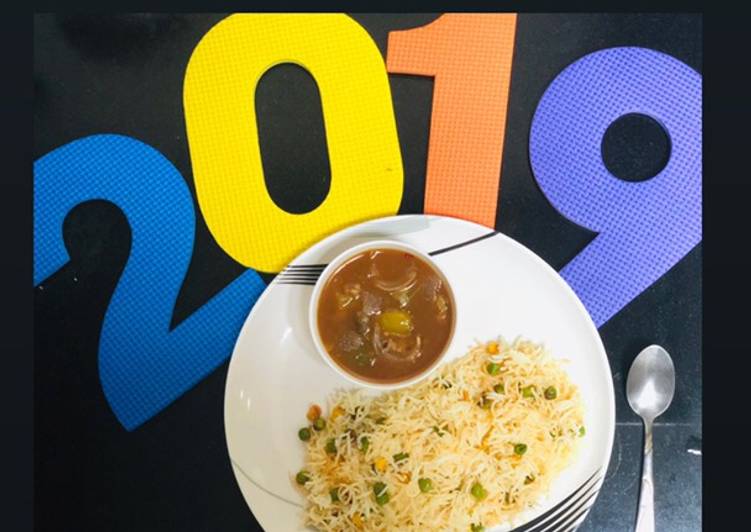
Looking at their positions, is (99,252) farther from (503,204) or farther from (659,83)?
(659,83)

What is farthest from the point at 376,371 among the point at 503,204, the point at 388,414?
the point at 503,204

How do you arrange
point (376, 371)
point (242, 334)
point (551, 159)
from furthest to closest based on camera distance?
point (551, 159) → point (242, 334) → point (376, 371)

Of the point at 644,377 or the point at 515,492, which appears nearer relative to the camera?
the point at 515,492

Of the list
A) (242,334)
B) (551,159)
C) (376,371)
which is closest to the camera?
(376,371)

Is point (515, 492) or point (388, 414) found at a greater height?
point (388, 414)

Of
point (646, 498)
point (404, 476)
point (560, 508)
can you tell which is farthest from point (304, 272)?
point (646, 498)

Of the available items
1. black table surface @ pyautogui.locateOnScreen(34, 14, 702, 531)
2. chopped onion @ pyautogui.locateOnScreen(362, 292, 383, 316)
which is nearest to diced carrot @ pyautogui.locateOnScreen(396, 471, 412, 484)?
chopped onion @ pyautogui.locateOnScreen(362, 292, 383, 316)

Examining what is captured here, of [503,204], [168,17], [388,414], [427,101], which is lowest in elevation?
[388,414]
